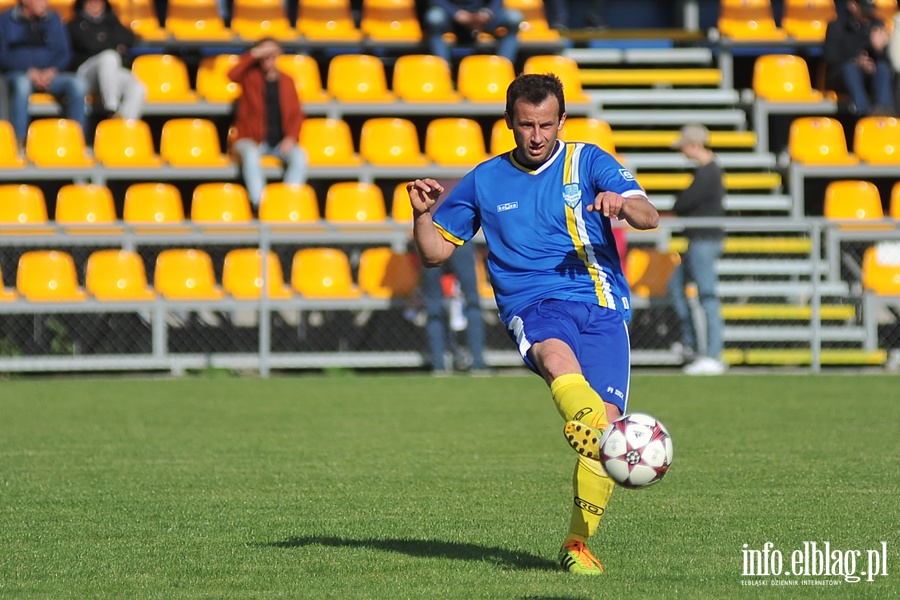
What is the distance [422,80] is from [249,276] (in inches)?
156

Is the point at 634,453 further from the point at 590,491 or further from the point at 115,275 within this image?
the point at 115,275

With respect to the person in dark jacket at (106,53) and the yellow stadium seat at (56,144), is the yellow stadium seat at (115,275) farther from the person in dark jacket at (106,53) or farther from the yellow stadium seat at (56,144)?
the person in dark jacket at (106,53)

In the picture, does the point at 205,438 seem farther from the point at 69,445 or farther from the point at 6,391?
the point at 6,391

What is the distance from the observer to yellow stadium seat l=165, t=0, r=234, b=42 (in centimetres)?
1872

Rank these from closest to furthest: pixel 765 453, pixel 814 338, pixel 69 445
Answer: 1. pixel 765 453
2. pixel 69 445
3. pixel 814 338

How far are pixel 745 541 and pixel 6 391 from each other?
29.4 feet

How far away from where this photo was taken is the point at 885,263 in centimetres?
1538

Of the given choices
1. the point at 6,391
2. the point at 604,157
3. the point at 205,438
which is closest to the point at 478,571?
the point at 604,157

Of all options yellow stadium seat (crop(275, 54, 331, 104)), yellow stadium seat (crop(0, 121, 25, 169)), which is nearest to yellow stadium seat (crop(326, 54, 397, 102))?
yellow stadium seat (crop(275, 54, 331, 104))

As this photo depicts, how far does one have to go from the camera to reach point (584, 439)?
494 centimetres

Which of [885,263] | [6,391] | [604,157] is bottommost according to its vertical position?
[6,391]

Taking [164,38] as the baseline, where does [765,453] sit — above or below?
below

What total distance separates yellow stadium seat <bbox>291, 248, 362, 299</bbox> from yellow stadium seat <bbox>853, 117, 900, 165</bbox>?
658 centimetres

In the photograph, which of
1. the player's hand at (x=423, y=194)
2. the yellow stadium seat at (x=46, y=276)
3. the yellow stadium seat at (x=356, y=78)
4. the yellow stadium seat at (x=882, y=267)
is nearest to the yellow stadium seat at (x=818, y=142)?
the yellow stadium seat at (x=882, y=267)
